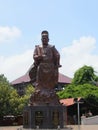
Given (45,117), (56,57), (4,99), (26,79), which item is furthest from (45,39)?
(26,79)

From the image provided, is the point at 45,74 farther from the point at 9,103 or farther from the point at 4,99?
the point at 4,99

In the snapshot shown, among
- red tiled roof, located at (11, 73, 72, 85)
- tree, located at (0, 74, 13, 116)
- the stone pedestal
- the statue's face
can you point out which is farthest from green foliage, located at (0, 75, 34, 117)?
red tiled roof, located at (11, 73, 72, 85)

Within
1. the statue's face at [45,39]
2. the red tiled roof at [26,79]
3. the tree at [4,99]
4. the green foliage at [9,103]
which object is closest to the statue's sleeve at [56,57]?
the statue's face at [45,39]

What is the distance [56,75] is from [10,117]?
25.1m

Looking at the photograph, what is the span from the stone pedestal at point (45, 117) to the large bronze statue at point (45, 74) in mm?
417

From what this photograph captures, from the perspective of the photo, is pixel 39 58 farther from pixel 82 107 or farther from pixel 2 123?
pixel 82 107

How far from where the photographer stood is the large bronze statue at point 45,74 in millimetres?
21906

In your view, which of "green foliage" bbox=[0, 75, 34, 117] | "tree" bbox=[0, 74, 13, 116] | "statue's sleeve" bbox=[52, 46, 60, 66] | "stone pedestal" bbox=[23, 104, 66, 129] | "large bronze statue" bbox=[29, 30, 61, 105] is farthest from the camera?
"green foliage" bbox=[0, 75, 34, 117]

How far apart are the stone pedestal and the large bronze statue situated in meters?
0.42

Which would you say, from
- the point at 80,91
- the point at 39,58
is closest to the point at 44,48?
the point at 39,58

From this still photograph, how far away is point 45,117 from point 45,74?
233cm

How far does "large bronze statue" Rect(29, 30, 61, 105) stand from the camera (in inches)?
862

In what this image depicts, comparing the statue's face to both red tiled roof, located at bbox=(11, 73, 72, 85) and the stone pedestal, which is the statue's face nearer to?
the stone pedestal

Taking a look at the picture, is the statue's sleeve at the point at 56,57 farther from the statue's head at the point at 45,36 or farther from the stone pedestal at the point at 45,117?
the stone pedestal at the point at 45,117
